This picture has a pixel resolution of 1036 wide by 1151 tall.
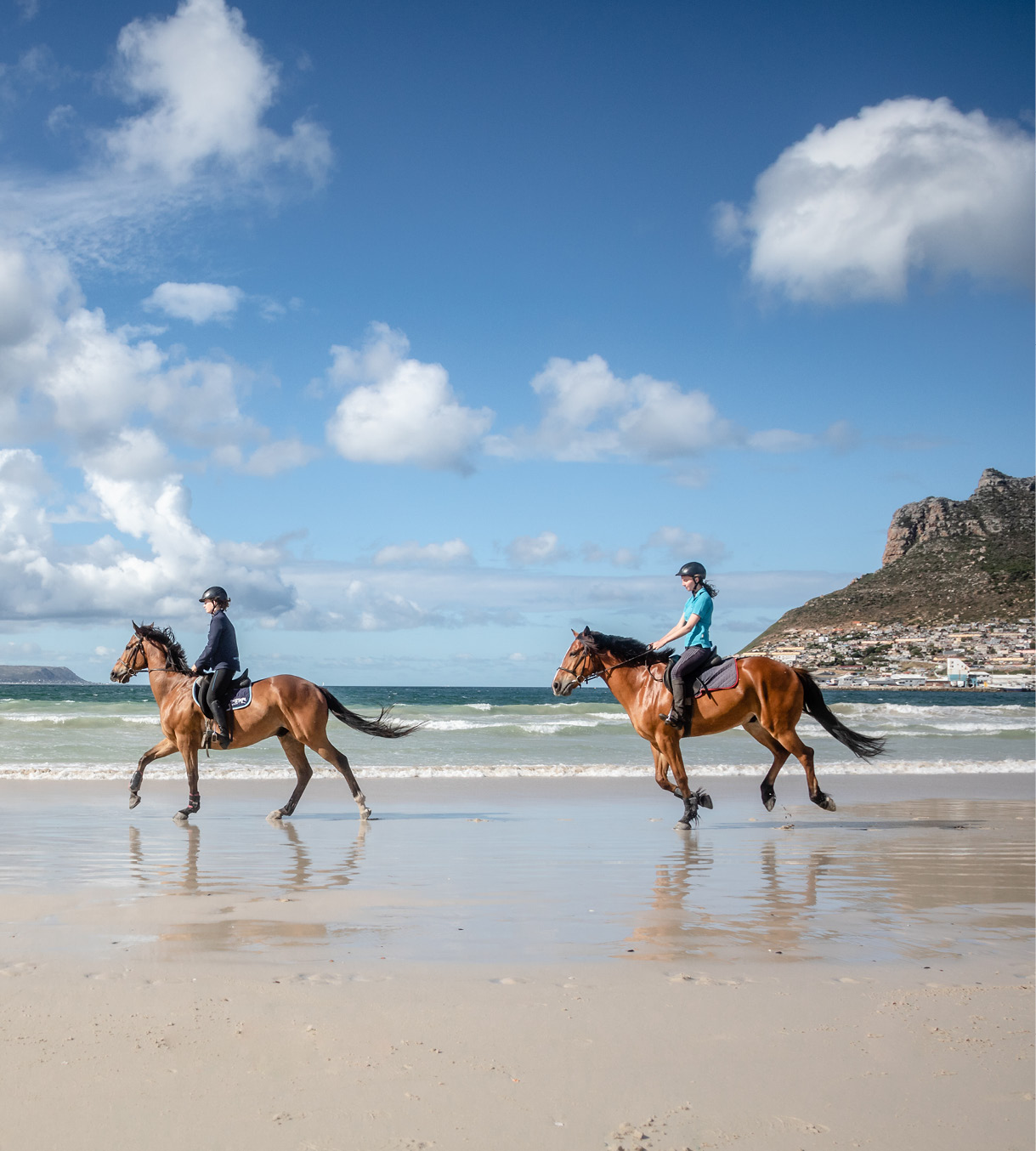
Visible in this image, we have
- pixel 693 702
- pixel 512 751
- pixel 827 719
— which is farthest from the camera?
pixel 512 751

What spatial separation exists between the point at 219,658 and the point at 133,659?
4.49 ft

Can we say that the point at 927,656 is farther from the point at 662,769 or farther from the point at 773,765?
the point at 662,769

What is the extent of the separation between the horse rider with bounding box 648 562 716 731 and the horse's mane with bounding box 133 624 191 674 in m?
5.34

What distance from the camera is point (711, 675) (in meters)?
9.59

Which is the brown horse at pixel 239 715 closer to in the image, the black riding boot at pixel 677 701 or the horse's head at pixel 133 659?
the horse's head at pixel 133 659

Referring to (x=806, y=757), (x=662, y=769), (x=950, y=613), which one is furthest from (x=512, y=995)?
(x=950, y=613)

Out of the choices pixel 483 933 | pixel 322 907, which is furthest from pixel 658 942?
pixel 322 907

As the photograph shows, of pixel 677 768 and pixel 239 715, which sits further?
pixel 239 715

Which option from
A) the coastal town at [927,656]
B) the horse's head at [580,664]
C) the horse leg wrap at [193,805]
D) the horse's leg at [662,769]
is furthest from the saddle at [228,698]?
the coastal town at [927,656]

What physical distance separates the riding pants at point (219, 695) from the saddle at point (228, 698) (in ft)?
0.09

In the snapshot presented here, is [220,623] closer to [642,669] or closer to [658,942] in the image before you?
[642,669]

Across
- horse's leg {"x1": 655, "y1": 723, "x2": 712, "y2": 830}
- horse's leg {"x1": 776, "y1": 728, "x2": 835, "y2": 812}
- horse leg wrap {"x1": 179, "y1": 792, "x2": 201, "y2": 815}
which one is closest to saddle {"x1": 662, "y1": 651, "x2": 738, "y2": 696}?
horse's leg {"x1": 655, "y1": 723, "x2": 712, "y2": 830}

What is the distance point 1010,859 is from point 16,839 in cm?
858

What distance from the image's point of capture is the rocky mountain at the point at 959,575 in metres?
68.9
